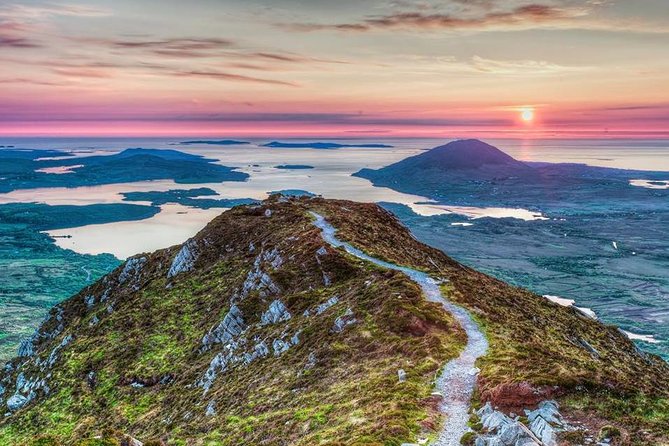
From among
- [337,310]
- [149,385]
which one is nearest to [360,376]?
[337,310]

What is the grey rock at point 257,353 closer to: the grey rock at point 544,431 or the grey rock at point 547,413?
the grey rock at point 547,413

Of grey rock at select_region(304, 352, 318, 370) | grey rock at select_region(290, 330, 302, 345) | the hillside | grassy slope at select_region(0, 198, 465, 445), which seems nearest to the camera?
the hillside

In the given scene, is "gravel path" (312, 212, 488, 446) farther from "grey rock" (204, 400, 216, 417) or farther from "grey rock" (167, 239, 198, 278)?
"grey rock" (167, 239, 198, 278)

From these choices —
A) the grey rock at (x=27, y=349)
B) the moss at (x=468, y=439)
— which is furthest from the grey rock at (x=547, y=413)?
the grey rock at (x=27, y=349)

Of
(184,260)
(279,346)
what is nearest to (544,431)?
(279,346)

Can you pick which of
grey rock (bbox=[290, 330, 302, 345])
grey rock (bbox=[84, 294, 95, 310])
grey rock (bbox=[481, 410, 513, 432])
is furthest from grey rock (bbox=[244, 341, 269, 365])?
grey rock (bbox=[84, 294, 95, 310])

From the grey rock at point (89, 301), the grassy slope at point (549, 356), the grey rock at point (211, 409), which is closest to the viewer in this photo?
the grassy slope at point (549, 356)

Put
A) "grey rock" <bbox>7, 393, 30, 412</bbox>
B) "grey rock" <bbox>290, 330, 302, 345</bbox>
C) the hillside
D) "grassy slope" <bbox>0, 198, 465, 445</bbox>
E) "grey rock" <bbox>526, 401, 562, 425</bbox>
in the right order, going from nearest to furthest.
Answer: "grey rock" <bbox>526, 401, 562, 425</bbox> → the hillside → "grassy slope" <bbox>0, 198, 465, 445</bbox> → "grey rock" <bbox>290, 330, 302, 345</bbox> → "grey rock" <bbox>7, 393, 30, 412</bbox>
